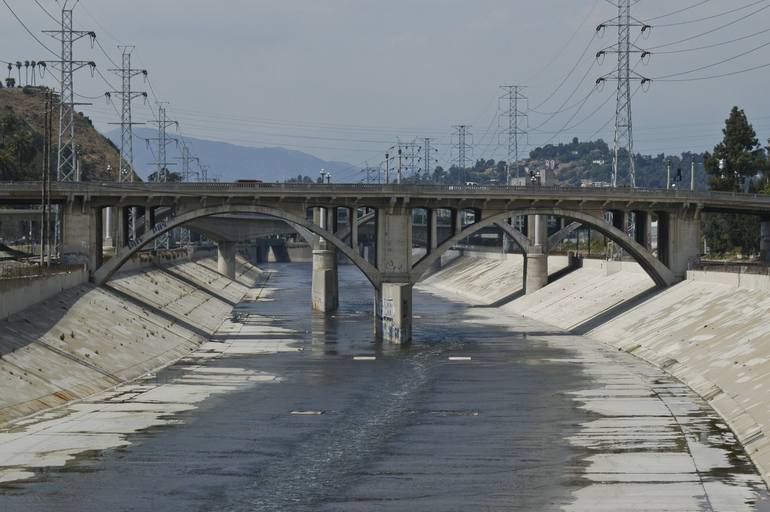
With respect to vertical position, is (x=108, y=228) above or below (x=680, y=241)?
above

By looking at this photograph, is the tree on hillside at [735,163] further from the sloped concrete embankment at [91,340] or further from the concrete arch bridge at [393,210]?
the sloped concrete embankment at [91,340]

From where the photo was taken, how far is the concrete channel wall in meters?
67.9

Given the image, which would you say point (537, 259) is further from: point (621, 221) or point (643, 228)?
point (621, 221)

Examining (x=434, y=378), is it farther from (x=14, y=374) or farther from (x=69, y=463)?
(x=69, y=463)

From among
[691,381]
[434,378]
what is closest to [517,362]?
[434,378]

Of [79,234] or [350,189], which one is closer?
[79,234]

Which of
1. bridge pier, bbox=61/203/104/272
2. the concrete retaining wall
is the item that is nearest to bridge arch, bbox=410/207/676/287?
bridge pier, bbox=61/203/104/272

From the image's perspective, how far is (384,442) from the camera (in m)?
60.4

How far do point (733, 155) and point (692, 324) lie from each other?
81846 millimetres

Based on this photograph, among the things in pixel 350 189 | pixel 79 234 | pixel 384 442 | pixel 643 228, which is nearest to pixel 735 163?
pixel 643 228

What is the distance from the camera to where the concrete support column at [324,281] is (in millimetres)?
161000

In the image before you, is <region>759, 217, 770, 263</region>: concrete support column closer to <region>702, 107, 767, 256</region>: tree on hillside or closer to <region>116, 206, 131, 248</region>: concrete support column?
<region>702, 107, 767, 256</region>: tree on hillside

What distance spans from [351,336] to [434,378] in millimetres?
36340

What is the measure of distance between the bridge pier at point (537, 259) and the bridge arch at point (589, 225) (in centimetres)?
4230
